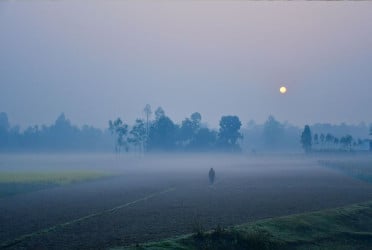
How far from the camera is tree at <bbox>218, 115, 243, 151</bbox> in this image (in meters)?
159

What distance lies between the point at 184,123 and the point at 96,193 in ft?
361

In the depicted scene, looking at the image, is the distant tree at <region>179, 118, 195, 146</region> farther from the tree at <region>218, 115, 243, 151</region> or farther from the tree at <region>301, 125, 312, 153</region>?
the tree at <region>301, 125, 312, 153</region>

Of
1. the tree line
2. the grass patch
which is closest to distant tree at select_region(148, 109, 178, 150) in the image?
the tree line

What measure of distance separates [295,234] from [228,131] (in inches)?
5302

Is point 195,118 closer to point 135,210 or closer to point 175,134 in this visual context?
point 175,134

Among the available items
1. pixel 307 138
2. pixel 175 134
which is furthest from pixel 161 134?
pixel 307 138

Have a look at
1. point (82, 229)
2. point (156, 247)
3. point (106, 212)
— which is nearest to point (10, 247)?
point (82, 229)

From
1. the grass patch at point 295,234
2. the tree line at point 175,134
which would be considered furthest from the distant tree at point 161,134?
the grass patch at point 295,234

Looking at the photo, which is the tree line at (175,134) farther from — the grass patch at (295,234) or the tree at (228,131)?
the grass patch at (295,234)

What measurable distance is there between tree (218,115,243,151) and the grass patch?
417 feet

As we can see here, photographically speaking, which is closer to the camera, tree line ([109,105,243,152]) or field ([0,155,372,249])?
field ([0,155,372,249])

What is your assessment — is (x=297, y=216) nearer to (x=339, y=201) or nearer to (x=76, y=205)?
(x=339, y=201)

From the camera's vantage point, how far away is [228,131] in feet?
522

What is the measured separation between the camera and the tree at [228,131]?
159000mm
